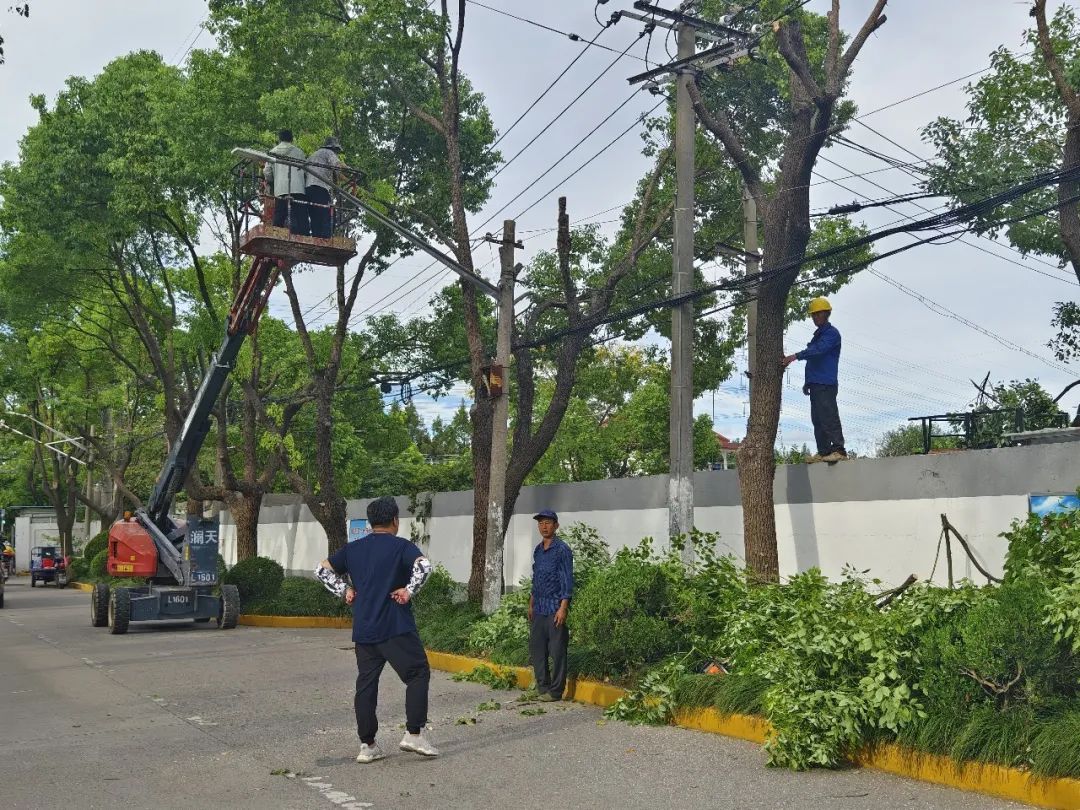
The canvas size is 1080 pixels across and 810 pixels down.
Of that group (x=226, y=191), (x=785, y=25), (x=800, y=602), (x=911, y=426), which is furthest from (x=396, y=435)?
(x=800, y=602)

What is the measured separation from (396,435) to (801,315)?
25.8m

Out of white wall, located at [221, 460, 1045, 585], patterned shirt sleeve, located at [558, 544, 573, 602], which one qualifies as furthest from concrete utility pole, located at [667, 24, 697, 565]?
patterned shirt sleeve, located at [558, 544, 573, 602]

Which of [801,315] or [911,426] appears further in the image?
[911,426]

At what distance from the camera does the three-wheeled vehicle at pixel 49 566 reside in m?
52.5

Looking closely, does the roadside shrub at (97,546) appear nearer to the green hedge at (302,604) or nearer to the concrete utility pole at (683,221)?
the green hedge at (302,604)

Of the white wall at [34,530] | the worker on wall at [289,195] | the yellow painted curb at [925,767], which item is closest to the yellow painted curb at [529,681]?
the yellow painted curb at [925,767]

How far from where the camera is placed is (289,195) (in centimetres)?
1766

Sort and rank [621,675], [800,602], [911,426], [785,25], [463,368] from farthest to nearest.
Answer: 1. [911,426]
2. [463,368]
3. [785,25]
4. [621,675]
5. [800,602]

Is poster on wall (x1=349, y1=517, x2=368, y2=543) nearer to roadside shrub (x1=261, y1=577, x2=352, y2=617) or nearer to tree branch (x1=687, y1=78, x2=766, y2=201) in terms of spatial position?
roadside shrub (x1=261, y1=577, x2=352, y2=617)

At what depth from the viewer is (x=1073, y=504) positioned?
1224cm

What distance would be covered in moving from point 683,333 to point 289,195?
6.30 metres

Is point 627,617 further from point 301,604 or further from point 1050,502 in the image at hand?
point 301,604

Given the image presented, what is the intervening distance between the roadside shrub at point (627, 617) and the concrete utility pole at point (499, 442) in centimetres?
524

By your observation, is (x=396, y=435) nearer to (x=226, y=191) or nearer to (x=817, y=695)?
(x=226, y=191)
